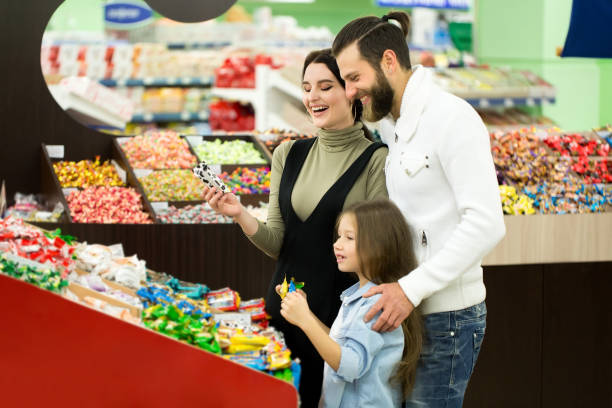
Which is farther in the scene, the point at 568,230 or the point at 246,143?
the point at 246,143

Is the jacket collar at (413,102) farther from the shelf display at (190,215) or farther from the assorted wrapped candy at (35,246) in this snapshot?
the shelf display at (190,215)

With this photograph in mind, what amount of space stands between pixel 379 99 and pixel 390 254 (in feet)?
1.36

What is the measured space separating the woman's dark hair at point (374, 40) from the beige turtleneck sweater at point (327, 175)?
1.46 feet

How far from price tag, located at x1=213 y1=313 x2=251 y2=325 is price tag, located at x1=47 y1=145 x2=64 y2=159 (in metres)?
2.63

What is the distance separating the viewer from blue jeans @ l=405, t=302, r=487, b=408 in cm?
212

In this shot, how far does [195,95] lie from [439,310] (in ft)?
23.7

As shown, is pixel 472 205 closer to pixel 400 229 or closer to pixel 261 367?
pixel 400 229

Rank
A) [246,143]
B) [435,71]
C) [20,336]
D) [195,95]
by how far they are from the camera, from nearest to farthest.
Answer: [20,336] → [246,143] → [435,71] → [195,95]

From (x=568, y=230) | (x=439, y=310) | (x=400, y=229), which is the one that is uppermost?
(x=400, y=229)

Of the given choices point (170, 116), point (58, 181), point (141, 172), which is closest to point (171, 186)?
point (141, 172)

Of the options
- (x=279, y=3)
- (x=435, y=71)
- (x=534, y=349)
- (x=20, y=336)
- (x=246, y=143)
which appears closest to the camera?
(x=20, y=336)

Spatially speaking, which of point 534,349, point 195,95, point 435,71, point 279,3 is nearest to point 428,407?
point 534,349

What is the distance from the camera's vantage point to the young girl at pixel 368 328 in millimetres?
2047

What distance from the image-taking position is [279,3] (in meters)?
11.9
